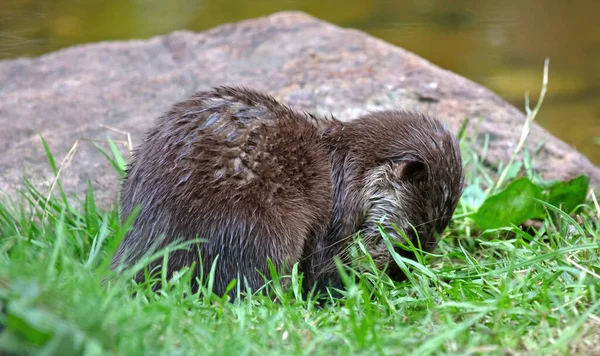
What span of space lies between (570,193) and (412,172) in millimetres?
1209

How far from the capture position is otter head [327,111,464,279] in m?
3.73

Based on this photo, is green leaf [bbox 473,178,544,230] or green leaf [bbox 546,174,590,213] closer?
green leaf [bbox 473,178,544,230]

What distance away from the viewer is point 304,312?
3074 mm

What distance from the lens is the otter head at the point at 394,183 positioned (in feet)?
12.2

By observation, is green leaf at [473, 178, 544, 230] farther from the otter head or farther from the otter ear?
the otter ear

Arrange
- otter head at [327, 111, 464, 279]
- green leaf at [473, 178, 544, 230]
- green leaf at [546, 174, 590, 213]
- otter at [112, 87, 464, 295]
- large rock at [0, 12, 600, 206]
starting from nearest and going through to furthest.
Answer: otter at [112, 87, 464, 295] → otter head at [327, 111, 464, 279] → green leaf at [473, 178, 544, 230] → green leaf at [546, 174, 590, 213] → large rock at [0, 12, 600, 206]

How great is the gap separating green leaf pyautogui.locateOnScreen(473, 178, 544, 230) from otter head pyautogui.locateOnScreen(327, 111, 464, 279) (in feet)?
1.56

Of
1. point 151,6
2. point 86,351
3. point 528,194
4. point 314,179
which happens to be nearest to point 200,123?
point 314,179

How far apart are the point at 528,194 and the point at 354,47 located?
226 cm

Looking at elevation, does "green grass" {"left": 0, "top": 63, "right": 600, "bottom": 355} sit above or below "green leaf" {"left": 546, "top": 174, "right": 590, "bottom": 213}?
above

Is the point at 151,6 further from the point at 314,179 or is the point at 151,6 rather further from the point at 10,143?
the point at 314,179

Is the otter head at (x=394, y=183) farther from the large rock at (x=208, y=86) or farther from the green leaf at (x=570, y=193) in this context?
the large rock at (x=208, y=86)

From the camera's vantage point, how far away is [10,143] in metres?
4.84

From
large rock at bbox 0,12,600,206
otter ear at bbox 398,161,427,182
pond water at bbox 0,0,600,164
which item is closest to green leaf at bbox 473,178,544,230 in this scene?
otter ear at bbox 398,161,427,182
